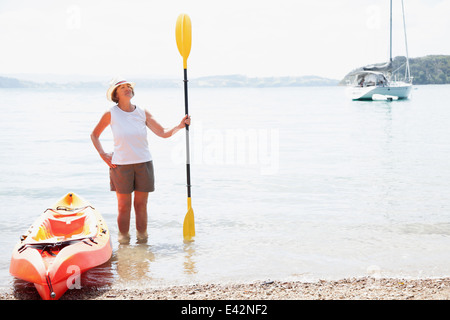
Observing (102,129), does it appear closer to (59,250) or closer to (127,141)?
(127,141)

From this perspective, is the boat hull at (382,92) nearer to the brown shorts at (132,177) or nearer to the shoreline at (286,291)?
the brown shorts at (132,177)

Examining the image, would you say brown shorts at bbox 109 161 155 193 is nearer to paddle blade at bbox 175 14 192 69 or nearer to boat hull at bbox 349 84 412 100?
paddle blade at bbox 175 14 192 69

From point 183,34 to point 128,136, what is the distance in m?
1.67

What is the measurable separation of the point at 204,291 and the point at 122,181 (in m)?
1.61

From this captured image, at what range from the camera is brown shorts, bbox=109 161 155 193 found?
18.2ft

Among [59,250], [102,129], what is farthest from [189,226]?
[59,250]

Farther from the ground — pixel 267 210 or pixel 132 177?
pixel 132 177

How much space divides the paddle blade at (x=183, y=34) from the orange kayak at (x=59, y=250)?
2.21 metres

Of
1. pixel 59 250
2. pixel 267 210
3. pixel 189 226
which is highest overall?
pixel 59 250

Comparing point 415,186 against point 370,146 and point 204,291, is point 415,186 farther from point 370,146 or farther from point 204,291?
point 370,146

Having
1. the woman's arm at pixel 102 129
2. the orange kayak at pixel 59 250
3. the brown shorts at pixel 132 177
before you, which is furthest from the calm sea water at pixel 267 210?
the woman's arm at pixel 102 129

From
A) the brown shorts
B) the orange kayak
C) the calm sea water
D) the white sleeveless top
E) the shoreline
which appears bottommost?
the calm sea water

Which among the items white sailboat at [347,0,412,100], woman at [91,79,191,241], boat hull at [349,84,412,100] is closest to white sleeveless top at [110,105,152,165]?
woman at [91,79,191,241]

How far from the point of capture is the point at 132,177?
5.62 metres
